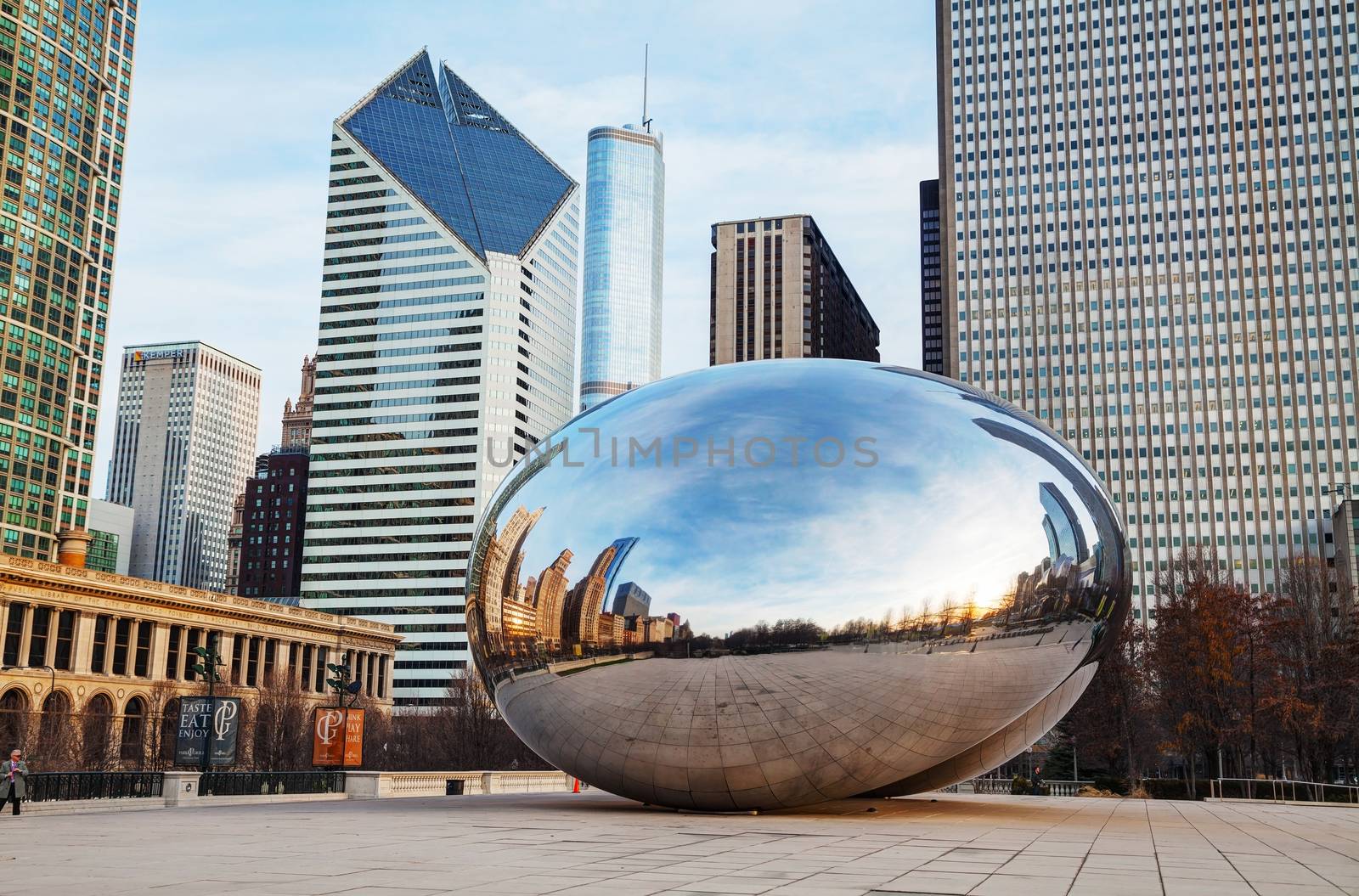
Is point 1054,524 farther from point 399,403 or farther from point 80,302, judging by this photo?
point 399,403

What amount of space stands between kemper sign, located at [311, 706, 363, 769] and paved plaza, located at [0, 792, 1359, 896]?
37.5 ft

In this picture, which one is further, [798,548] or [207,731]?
[207,731]

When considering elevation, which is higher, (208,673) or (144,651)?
(144,651)

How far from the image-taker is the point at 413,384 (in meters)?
178

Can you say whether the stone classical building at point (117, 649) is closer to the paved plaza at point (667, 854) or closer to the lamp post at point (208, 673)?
the lamp post at point (208, 673)

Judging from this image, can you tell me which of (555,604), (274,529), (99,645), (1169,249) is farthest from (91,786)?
(274,529)

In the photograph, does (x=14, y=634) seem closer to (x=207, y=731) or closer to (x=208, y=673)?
(x=208, y=673)

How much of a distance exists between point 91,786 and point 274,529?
178 metres

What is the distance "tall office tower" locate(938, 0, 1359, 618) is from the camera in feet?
437

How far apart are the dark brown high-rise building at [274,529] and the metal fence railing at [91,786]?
172 metres

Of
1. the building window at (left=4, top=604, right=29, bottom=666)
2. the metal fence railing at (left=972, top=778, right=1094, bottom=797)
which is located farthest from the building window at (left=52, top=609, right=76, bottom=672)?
the metal fence railing at (left=972, top=778, right=1094, bottom=797)

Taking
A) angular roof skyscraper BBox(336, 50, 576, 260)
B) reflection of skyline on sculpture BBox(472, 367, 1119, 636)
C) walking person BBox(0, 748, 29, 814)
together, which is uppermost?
angular roof skyscraper BBox(336, 50, 576, 260)

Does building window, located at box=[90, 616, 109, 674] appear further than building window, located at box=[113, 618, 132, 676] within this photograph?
No

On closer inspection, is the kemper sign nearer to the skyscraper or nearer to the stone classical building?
the stone classical building
